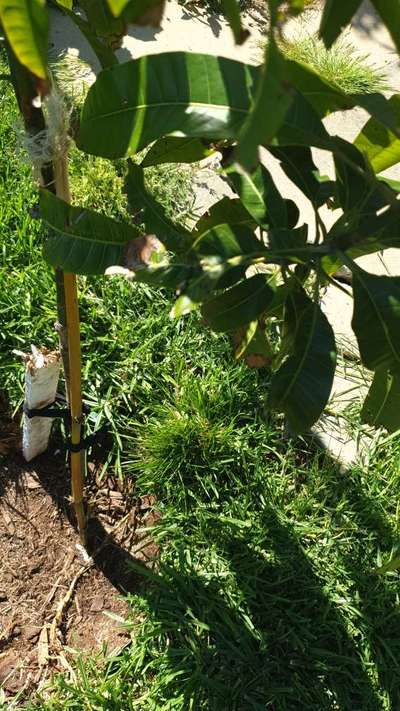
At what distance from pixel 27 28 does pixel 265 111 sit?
0.45m

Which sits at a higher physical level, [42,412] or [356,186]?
[356,186]

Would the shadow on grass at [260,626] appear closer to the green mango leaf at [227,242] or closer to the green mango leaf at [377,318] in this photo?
the green mango leaf at [377,318]

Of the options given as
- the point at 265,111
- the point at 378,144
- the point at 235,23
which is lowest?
the point at 378,144

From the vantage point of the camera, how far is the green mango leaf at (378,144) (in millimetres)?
1421

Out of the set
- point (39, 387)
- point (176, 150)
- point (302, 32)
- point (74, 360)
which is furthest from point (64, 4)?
point (302, 32)

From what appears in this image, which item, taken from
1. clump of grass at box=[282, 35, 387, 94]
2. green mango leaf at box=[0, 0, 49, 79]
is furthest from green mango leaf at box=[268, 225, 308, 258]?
clump of grass at box=[282, 35, 387, 94]

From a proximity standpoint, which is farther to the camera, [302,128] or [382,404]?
[382,404]

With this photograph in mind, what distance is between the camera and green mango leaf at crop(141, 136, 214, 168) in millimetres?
1500

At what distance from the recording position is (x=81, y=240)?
1366 millimetres

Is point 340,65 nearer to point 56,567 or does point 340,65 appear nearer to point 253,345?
point 253,345

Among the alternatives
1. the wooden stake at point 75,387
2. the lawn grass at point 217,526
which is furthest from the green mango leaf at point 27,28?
the lawn grass at point 217,526

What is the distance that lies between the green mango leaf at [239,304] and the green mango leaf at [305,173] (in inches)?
7.7

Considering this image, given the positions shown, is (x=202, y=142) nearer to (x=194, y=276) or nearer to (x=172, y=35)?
(x=194, y=276)

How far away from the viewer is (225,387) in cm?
260
